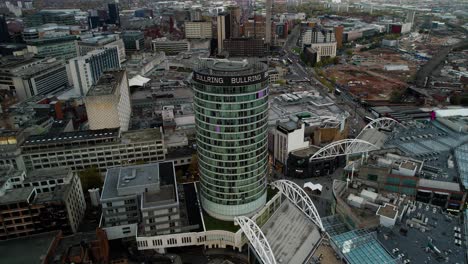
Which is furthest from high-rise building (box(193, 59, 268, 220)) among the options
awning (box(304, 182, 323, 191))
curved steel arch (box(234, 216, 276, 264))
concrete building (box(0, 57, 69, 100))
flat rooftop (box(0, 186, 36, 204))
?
concrete building (box(0, 57, 69, 100))

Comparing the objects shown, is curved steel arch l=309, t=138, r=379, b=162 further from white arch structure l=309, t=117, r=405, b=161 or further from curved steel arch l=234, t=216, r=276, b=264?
curved steel arch l=234, t=216, r=276, b=264

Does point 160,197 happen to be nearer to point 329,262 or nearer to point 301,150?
point 329,262

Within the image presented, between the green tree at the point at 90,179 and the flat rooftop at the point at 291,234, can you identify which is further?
the green tree at the point at 90,179

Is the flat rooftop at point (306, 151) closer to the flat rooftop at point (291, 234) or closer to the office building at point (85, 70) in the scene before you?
the flat rooftop at point (291, 234)

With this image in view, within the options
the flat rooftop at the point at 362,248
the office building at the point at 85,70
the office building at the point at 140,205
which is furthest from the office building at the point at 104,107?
the flat rooftop at the point at 362,248

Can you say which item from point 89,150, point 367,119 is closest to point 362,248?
point 89,150
